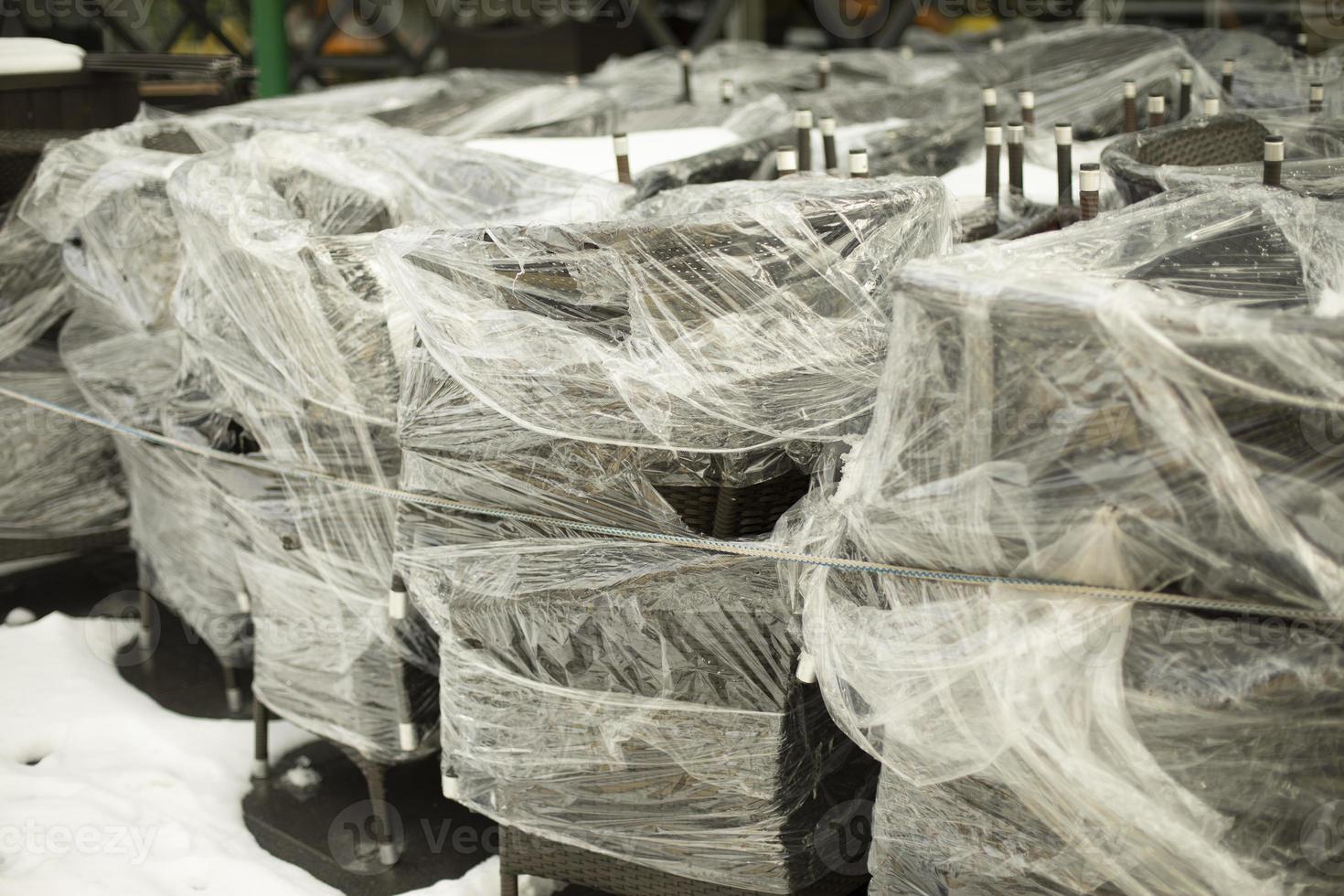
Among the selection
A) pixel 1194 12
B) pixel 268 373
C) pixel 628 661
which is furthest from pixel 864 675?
pixel 1194 12

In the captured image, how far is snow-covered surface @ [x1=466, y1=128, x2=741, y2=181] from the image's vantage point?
314 cm

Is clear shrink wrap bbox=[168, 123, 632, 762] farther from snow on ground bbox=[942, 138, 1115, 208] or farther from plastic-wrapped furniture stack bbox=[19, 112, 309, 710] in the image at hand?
snow on ground bbox=[942, 138, 1115, 208]

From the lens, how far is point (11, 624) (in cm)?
312

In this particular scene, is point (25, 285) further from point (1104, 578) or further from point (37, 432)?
point (1104, 578)

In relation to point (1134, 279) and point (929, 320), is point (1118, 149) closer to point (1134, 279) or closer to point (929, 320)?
point (1134, 279)

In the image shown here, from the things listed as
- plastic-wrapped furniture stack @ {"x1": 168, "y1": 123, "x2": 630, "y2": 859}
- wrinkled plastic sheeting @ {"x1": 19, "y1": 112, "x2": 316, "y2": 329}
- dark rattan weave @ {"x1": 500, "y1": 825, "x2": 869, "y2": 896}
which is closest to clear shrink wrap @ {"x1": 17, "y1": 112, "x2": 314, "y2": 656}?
wrinkled plastic sheeting @ {"x1": 19, "y1": 112, "x2": 316, "y2": 329}

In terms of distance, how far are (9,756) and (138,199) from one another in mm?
1093

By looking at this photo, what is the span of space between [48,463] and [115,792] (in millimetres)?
903

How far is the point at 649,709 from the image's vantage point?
5.63 ft

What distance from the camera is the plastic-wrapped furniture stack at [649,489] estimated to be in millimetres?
1612

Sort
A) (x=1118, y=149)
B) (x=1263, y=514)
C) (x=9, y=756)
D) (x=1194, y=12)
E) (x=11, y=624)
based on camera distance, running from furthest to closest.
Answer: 1. (x=1194, y=12)
2. (x=11, y=624)
3. (x=9, y=756)
4. (x=1118, y=149)
5. (x=1263, y=514)

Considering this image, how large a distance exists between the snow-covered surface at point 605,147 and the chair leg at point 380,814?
4.69ft

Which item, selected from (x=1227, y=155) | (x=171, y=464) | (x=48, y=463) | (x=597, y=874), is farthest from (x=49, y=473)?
(x=1227, y=155)

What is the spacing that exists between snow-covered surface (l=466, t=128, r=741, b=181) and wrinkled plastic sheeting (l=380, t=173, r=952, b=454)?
1.41 metres
